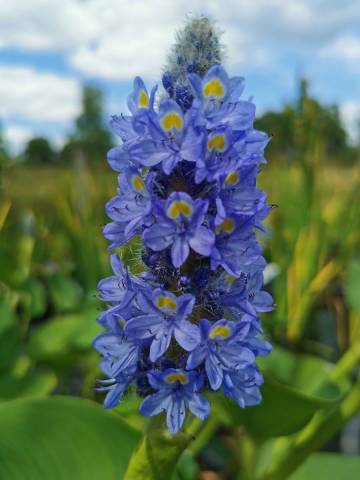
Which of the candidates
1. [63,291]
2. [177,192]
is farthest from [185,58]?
[63,291]

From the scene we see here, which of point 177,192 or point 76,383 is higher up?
point 177,192

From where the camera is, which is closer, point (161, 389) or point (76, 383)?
point (161, 389)

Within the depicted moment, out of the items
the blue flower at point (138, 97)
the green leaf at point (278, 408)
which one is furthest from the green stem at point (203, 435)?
the blue flower at point (138, 97)

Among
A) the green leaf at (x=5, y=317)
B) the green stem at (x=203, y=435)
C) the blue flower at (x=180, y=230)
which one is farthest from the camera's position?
the green leaf at (x=5, y=317)

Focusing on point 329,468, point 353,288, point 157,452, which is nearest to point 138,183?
point 157,452

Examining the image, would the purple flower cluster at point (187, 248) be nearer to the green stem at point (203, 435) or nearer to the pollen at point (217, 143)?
the pollen at point (217, 143)

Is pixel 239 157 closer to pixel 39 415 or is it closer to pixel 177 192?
pixel 177 192

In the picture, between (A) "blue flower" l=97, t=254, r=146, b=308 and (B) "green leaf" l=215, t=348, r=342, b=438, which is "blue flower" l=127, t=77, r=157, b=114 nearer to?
(A) "blue flower" l=97, t=254, r=146, b=308
